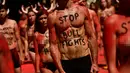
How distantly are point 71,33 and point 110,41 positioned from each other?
2724mm

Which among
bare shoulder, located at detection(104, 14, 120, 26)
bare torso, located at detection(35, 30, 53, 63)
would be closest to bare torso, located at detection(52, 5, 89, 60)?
bare torso, located at detection(35, 30, 53, 63)

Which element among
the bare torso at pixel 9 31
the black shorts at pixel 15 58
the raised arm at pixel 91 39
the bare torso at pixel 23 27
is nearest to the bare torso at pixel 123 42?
the raised arm at pixel 91 39

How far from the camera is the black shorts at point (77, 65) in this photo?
284 inches

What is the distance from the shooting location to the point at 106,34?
459cm

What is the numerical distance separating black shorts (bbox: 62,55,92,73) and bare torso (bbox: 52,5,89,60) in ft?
0.19

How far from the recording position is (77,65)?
7.21 metres

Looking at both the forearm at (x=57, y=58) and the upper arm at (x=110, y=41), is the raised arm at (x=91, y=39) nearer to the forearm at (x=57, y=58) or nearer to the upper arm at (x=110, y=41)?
the forearm at (x=57, y=58)

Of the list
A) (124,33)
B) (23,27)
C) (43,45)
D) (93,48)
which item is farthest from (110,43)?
(23,27)

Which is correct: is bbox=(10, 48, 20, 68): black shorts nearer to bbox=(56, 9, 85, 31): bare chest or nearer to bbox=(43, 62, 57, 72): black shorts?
bbox=(43, 62, 57, 72): black shorts

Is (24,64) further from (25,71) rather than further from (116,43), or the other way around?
(116,43)

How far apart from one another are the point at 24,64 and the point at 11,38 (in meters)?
7.84

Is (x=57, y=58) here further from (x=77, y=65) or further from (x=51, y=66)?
(x=51, y=66)

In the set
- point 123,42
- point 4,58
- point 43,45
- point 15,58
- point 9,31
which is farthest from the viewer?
point 9,31

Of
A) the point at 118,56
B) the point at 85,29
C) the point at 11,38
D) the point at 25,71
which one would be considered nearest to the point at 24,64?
the point at 25,71
